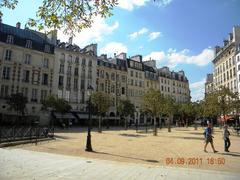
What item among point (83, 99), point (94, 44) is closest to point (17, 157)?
point (83, 99)

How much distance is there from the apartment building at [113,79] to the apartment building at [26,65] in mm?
12757

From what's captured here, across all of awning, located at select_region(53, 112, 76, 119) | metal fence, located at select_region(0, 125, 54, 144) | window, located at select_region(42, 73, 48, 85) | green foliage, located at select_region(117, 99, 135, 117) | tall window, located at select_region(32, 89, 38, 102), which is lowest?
metal fence, located at select_region(0, 125, 54, 144)

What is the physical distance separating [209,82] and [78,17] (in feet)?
277

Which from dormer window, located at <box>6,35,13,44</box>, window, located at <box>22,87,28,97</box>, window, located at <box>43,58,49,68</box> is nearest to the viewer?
dormer window, located at <box>6,35,13,44</box>

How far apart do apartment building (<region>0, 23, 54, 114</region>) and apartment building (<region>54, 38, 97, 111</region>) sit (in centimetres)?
175

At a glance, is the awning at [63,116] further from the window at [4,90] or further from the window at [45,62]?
the window at [45,62]

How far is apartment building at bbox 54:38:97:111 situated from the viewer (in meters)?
49.2

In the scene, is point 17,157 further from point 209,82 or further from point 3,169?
point 209,82

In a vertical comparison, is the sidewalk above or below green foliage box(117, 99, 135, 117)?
below

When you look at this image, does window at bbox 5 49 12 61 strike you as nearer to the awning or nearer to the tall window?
the tall window

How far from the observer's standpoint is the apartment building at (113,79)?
57.8 m

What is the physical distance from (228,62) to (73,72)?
34004 millimetres

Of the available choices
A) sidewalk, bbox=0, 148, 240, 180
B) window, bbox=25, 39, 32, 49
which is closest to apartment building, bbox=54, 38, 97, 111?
window, bbox=25, 39, 32, 49

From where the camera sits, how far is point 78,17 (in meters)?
7.07
